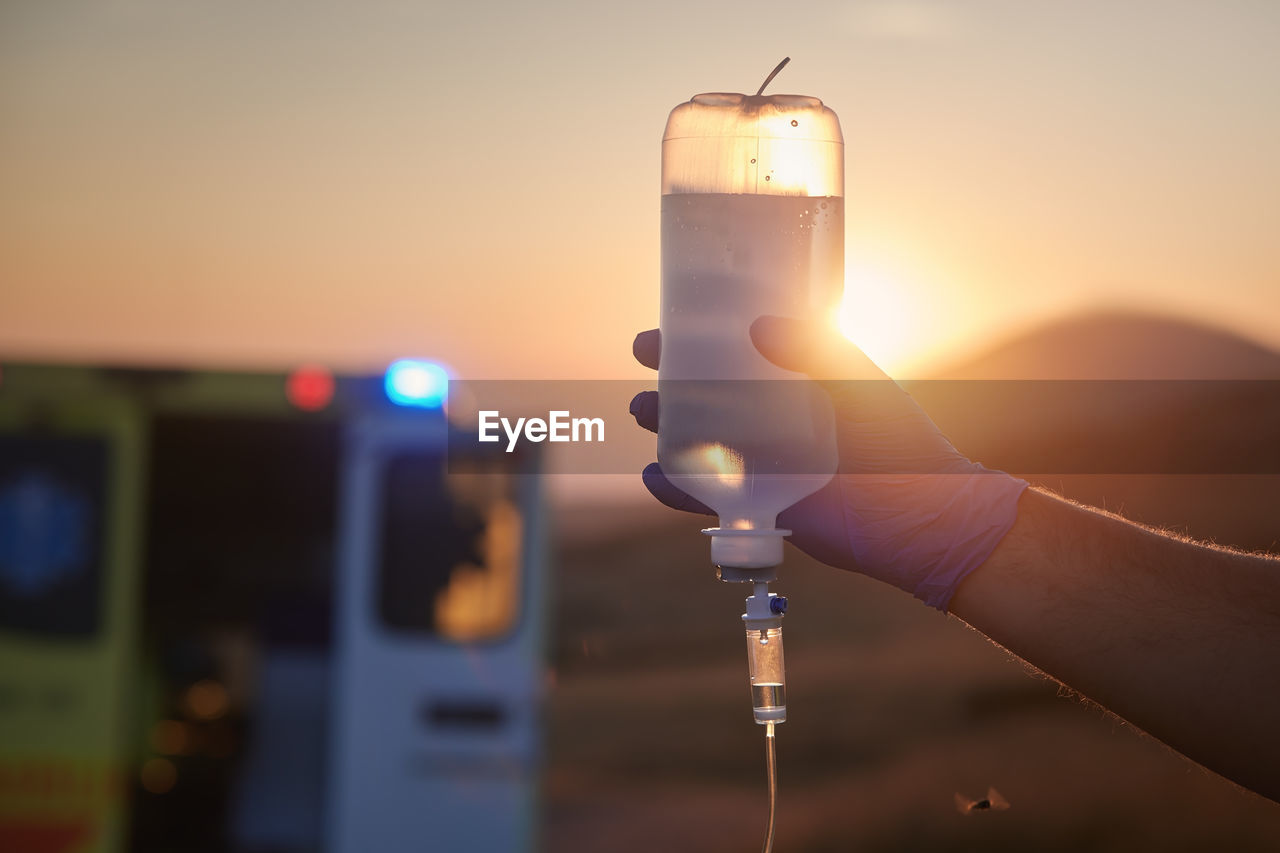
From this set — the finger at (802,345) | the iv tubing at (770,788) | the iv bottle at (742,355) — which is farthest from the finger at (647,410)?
the iv tubing at (770,788)

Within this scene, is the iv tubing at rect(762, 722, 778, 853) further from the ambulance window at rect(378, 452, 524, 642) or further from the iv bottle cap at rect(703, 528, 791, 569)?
the ambulance window at rect(378, 452, 524, 642)

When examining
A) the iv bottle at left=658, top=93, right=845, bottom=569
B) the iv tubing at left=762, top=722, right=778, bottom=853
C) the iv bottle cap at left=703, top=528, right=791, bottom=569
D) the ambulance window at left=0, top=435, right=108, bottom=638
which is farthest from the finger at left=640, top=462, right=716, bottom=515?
the ambulance window at left=0, top=435, right=108, bottom=638

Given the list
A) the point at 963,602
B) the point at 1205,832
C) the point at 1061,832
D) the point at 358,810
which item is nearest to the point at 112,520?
the point at 358,810

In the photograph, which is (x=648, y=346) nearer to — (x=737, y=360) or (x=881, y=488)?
(x=737, y=360)

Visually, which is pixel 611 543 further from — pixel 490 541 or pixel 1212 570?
pixel 1212 570

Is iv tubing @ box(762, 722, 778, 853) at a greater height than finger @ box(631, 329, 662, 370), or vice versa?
finger @ box(631, 329, 662, 370)

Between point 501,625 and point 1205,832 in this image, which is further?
point 1205,832
